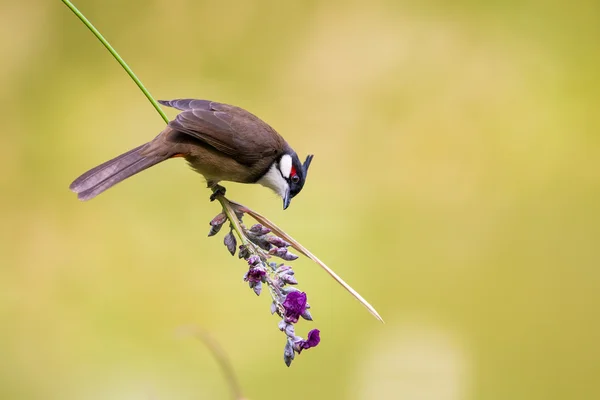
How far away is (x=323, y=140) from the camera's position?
3736 millimetres

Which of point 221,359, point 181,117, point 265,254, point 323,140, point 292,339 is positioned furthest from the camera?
point 323,140

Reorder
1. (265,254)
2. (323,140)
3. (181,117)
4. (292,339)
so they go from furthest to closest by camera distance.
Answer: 1. (323,140)
2. (181,117)
3. (265,254)
4. (292,339)

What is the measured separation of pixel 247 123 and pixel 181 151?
27 cm

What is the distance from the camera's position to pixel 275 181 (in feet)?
7.72

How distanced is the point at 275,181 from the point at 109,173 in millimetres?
756

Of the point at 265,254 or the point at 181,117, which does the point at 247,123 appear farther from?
the point at 265,254

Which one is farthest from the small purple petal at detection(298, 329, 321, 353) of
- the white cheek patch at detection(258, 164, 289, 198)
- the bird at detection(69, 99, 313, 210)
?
the white cheek patch at detection(258, 164, 289, 198)

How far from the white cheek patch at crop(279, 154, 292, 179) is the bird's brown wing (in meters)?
0.04

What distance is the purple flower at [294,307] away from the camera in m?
1.17

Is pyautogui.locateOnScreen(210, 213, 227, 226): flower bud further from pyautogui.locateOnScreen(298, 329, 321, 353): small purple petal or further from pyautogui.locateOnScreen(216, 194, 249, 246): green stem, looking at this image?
pyautogui.locateOnScreen(298, 329, 321, 353): small purple petal

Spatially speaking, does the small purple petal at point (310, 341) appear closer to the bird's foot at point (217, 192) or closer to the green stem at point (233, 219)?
the green stem at point (233, 219)

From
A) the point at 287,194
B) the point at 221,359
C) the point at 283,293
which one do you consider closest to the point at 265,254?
the point at 283,293

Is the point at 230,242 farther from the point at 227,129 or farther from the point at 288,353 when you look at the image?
the point at 227,129

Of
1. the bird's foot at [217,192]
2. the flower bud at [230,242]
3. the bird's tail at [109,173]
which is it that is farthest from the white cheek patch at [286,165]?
the flower bud at [230,242]
